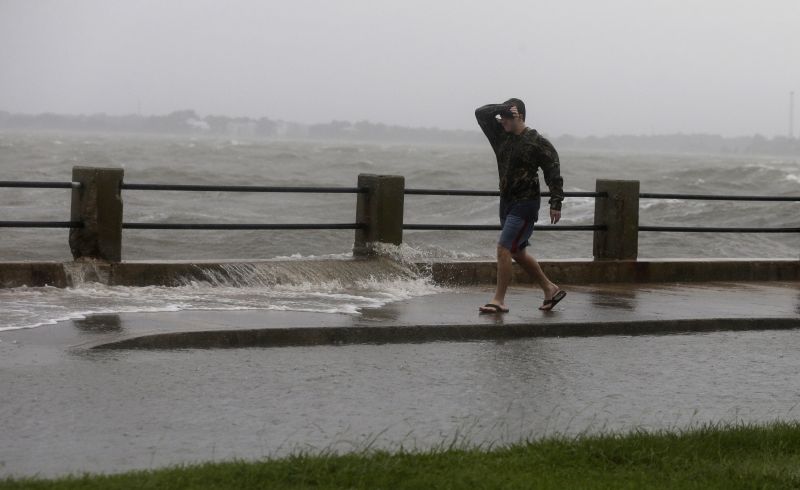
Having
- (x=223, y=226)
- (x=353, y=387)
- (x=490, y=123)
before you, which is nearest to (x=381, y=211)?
(x=223, y=226)

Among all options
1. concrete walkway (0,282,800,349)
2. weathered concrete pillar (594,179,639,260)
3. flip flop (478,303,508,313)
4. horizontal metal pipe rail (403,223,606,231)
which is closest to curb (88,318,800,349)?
concrete walkway (0,282,800,349)

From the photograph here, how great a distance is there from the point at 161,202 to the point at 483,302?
41334mm

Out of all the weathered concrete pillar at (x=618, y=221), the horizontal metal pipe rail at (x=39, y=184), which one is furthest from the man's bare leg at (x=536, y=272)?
the horizontal metal pipe rail at (x=39, y=184)

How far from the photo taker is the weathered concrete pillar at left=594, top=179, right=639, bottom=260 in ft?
47.9

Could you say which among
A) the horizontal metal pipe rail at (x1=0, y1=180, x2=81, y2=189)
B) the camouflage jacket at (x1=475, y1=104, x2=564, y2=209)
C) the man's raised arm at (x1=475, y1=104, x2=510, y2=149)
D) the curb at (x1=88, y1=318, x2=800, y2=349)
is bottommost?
the curb at (x1=88, y1=318, x2=800, y2=349)

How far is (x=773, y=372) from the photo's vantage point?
9.00m

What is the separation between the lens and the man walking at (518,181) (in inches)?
434

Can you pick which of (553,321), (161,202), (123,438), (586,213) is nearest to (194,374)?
(123,438)

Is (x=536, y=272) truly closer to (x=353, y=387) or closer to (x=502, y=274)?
(x=502, y=274)

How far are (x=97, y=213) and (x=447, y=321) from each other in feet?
13.1

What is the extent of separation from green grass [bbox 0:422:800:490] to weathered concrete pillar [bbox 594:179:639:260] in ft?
26.8

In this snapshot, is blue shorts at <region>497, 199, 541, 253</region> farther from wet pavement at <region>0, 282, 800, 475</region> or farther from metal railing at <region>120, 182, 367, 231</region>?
metal railing at <region>120, 182, 367, 231</region>

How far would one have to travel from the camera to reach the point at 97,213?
12.3 m

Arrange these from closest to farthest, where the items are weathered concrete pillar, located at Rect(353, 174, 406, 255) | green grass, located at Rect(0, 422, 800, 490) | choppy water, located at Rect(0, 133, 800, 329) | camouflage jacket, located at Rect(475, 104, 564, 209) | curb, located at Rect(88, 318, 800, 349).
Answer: green grass, located at Rect(0, 422, 800, 490)
curb, located at Rect(88, 318, 800, 349)
camouflage jacket, located at Rect(475, 104, 564, 209)
choppy water, located at Rect(0, 133, 800, 329)
weathered concrete pillar, located at Rect(353, 174, 406, 255)
